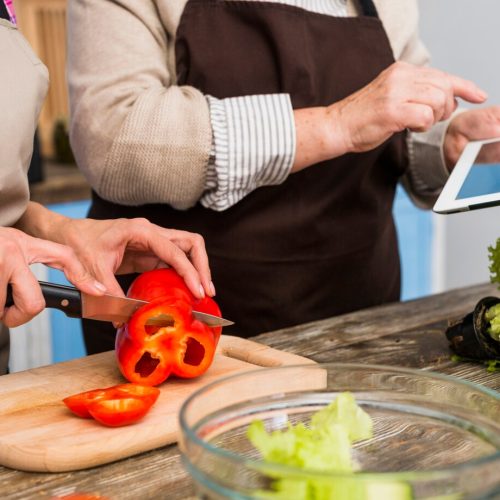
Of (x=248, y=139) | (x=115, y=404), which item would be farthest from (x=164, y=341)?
(x=248, y=139)

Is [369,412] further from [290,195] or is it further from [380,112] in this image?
[290,195]

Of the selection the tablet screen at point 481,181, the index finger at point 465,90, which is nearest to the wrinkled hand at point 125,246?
the tablet screen at point 481,181

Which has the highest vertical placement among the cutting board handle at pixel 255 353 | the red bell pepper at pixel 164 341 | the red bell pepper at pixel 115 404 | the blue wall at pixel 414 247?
the red bell pepper at pixel 115 404

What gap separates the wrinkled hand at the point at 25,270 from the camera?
948mm

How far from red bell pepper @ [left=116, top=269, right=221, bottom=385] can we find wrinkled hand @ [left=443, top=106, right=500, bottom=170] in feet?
2.30

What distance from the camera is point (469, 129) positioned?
5.24ft

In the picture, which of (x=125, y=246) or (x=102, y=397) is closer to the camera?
(x=102, y=397)

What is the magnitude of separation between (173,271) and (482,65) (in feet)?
7.78

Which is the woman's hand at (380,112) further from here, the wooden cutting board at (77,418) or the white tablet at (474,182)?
the wooden cutting board at (77,418)

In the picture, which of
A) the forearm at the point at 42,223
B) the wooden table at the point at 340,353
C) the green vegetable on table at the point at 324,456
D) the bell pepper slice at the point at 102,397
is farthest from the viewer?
the forearm at the point at 42,223

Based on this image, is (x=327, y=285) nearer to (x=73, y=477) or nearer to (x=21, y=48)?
(x=21, y=48)

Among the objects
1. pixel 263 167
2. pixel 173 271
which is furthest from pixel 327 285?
pixel 173 271

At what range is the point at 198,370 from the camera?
41.9 inches

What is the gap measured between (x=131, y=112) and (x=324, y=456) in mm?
880
